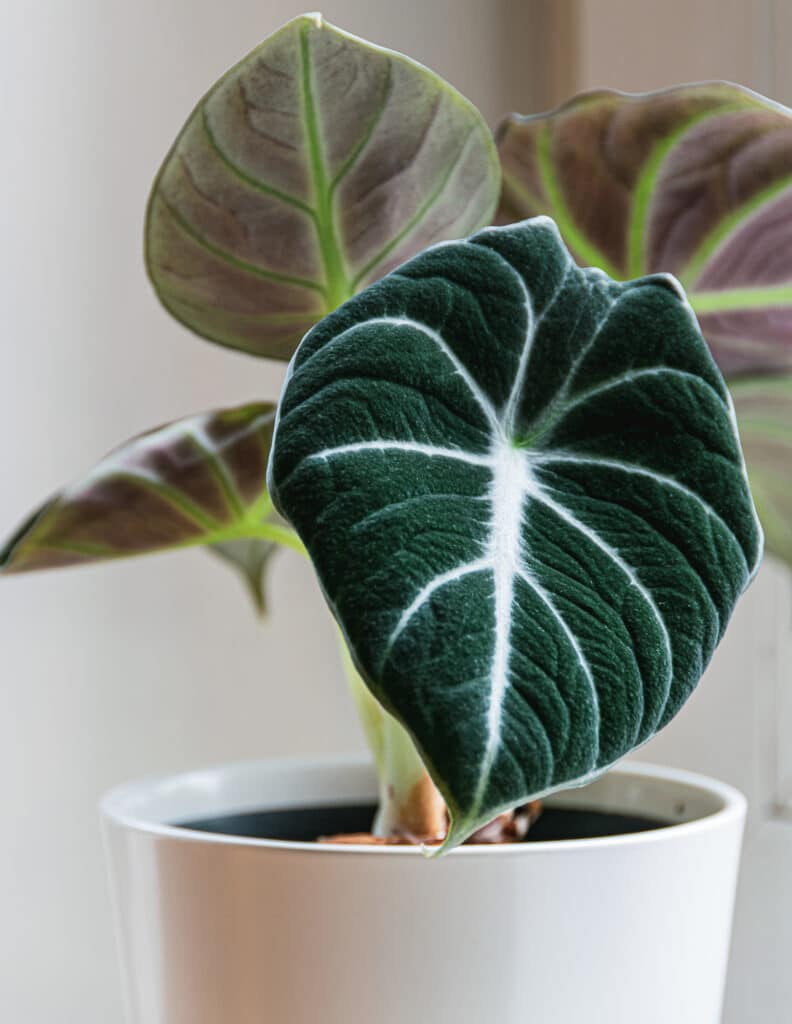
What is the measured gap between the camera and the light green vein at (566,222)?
638 mm

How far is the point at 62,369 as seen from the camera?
889mm

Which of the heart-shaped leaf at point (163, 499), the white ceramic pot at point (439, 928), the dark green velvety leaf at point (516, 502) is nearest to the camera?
the dark green velvety leaf at point (516, 502)

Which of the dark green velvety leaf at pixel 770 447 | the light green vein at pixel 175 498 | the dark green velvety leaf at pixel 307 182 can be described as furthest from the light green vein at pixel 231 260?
the dark green velvety leaf at pixel 770 447

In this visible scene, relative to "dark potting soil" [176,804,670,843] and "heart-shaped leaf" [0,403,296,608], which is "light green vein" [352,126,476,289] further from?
"dark potting soil" [176,804,670,843]

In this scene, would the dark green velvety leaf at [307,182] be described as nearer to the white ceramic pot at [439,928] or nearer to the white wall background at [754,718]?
the white ceramic pot at [439,928]

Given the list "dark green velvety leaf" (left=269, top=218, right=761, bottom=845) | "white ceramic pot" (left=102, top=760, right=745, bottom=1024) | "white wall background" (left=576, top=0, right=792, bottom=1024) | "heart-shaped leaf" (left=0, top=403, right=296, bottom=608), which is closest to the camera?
"dark green velvety leaf" (left=269, top=218, right=761, bottom=845)

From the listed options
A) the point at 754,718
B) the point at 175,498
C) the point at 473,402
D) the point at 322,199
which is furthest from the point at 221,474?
the point at 754,718

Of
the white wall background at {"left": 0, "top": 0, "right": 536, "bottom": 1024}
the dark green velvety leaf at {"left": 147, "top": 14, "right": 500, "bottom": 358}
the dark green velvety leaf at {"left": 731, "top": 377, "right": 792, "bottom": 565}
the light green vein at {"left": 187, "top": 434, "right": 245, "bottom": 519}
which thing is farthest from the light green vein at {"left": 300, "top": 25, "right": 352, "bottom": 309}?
the white wall background at {"left": 0, "top": 0, "right": 536, "bottom": 1024}

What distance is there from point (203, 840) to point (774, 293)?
0.40 m

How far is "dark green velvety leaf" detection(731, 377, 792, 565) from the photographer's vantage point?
26.2 inches

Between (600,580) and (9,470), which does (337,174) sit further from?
(9,470)

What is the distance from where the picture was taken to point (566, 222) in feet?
2.16

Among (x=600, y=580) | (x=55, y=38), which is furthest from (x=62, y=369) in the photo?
(x=600, y=580)

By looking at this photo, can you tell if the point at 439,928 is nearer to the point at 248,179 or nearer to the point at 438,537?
the point at 438,537
